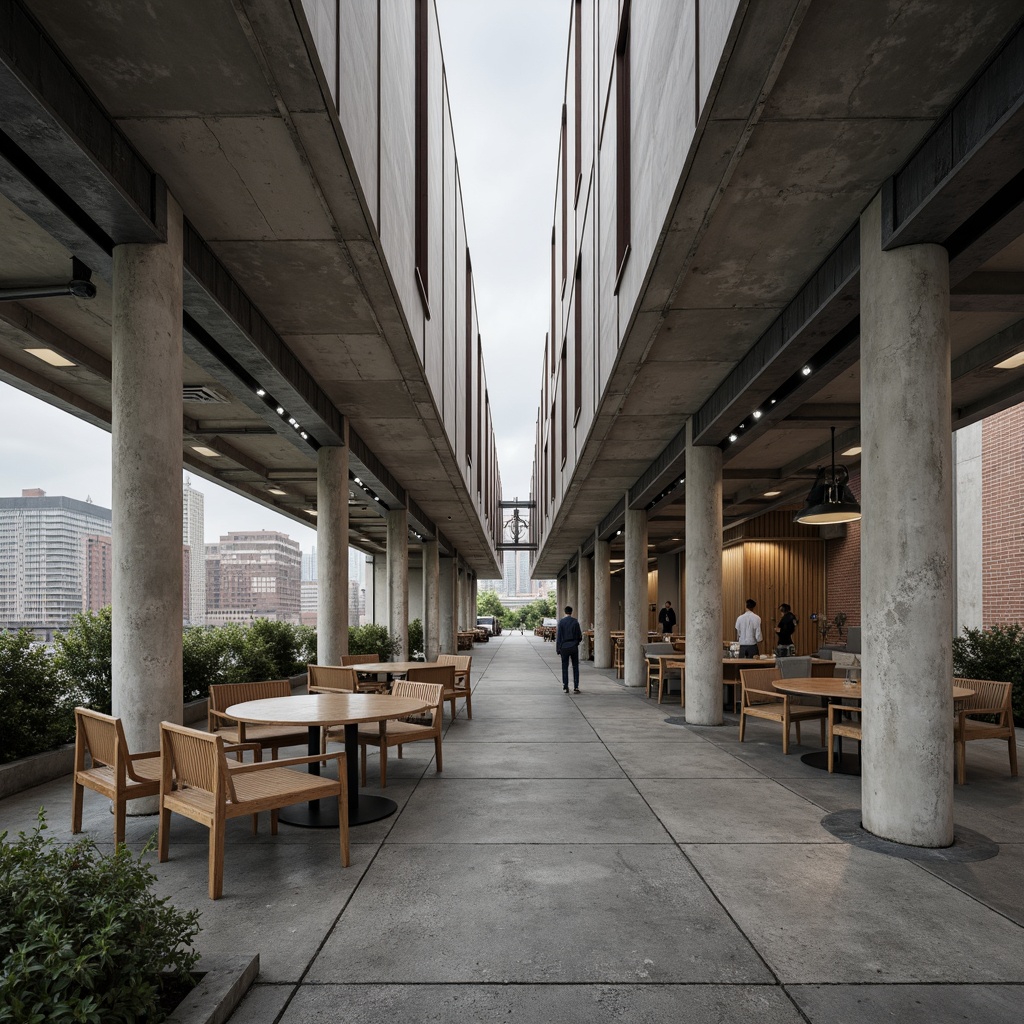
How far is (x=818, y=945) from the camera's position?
3.48 metres

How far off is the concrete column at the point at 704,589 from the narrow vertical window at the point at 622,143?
143 inches

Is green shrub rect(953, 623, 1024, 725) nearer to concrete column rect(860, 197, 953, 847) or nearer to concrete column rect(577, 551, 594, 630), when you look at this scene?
concrete column rect(860, 197, 953, 847)

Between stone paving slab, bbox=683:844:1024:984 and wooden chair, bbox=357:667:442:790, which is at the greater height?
wooden chair, bbox=357:667:442:790

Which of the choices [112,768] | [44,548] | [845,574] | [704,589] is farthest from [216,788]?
[845,574]

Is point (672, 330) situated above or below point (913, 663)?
above

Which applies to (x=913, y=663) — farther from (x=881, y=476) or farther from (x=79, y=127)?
(x=79, y=127)

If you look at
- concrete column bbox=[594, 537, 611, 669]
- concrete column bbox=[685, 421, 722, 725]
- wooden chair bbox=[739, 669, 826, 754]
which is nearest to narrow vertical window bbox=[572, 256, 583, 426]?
concrete column bbox=[685, 421, 722, 725]

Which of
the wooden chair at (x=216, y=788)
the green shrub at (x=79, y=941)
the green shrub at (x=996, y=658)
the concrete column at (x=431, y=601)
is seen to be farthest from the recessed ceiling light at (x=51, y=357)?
the concrete column at (x=431, y=601)

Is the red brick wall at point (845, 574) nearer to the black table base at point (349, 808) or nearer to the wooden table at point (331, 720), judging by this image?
the wooden table at point (331, 720)

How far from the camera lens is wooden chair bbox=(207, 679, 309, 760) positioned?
6.26 meters

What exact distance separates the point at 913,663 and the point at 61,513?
13.3 metres

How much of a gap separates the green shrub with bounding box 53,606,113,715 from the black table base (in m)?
3.79

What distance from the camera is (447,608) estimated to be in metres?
31.3

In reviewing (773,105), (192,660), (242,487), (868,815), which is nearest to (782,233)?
(773,105)
